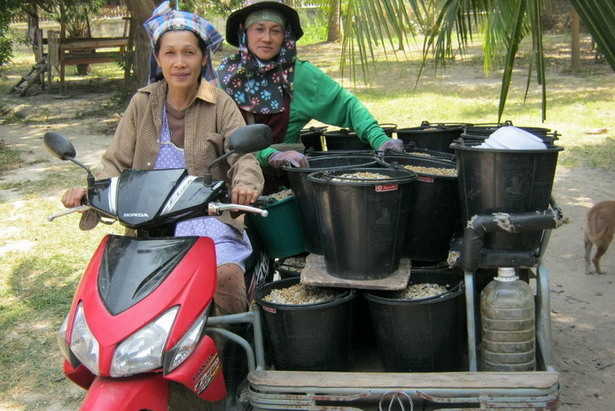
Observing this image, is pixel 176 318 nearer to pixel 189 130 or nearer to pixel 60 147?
pixel 60 147

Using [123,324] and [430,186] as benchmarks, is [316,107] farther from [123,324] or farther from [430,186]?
[123,324]

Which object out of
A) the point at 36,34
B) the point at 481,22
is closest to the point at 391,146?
the point at 481,22

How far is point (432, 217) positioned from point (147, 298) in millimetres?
1493

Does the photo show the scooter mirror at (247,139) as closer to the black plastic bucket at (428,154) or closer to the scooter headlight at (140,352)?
the scooter headlight at (140,352)

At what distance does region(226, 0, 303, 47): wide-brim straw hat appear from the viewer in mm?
3814

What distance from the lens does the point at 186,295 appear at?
93.7 inches

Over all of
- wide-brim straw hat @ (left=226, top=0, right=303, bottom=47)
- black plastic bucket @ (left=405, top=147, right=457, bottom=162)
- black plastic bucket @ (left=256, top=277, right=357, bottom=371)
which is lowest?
black plastic bucket @ (left=256, top=277, right=357, bottom=371)

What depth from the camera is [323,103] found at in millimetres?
4055

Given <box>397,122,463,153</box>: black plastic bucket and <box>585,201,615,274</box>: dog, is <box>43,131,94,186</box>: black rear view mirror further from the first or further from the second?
<box>585,201,615,274</box>: dog

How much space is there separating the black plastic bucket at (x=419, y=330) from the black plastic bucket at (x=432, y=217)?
313 millimetres

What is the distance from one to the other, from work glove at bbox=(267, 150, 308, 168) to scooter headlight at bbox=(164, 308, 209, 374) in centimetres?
115

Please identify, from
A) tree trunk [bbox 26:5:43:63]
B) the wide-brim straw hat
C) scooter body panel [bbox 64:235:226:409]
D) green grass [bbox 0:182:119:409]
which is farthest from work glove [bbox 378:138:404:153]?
tree trunk [bbox 26:5:43:63]

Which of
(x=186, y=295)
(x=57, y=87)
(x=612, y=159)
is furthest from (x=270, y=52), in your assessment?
(x=57, y=87)

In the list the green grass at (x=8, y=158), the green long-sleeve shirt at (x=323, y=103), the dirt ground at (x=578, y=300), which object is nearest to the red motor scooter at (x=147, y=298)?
the green long-sleeve shirt at (x=323, y=103)
